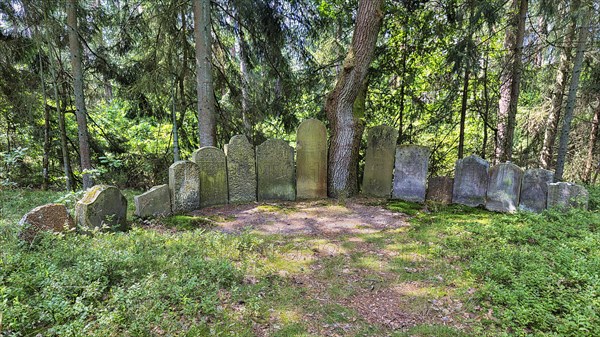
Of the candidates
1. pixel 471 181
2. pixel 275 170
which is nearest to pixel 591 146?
pixel 471 181

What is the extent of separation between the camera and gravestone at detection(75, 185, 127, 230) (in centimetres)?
389

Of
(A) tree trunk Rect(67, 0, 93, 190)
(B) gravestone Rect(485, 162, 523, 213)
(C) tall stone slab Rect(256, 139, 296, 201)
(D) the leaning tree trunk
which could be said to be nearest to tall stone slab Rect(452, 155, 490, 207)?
(B) gravestone Rect(485, 162, 523, 213)

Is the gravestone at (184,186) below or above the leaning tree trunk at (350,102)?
below

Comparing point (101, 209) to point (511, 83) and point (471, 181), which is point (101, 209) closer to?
point (471, 181)

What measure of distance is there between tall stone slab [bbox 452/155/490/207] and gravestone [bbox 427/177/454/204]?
0.12m

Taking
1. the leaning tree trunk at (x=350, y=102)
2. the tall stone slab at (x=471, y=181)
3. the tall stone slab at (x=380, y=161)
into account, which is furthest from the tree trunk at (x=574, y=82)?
the leaning tree trunk at (x=350, y=102)

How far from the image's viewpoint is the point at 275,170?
6117mm

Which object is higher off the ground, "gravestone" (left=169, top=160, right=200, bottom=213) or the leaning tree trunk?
the leaning tree trunk

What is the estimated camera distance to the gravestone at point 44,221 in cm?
326

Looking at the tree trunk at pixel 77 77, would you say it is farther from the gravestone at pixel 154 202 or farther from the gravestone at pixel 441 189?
the gravestone at pixel 441 189

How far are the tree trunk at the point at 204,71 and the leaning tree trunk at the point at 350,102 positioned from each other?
232 cm

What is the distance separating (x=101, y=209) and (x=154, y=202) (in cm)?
93

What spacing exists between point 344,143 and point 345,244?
2.50 m

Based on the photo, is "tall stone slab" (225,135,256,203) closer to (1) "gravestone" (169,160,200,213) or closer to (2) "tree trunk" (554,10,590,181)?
(1) "gravestone" (169,160,200,213)
